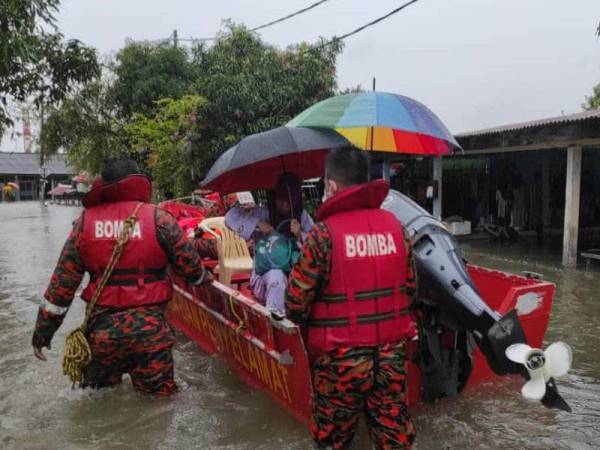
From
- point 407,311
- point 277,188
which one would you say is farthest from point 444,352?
point 277,188

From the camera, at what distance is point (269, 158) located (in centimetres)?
453

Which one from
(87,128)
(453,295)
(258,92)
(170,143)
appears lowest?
(453,295)

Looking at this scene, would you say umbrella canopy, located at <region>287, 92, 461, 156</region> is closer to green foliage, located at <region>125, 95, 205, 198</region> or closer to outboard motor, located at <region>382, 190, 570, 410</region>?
outboard motor, located at <region>382, 190, 570, 410</region>

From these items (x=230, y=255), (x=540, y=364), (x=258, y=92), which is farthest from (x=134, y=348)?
(x=258, y=92)

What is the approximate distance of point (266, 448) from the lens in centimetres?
386

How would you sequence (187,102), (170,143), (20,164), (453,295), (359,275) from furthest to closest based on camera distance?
(20,164), (170,143), (187,102), (453,295), (359,275)

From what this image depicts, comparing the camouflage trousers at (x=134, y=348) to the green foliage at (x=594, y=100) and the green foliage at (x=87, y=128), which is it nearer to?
the green foliage at (x=87, y=128)

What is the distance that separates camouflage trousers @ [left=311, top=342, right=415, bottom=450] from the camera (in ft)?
8.84

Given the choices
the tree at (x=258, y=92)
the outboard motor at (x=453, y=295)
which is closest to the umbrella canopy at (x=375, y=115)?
the outboard motor at (x=453, y=295)

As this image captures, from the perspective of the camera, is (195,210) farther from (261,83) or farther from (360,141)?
(360,141)

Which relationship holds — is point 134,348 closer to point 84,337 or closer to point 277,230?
point 84,337

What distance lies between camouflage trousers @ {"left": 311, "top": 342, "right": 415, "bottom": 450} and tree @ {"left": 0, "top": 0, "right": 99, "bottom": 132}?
5592 millimetres

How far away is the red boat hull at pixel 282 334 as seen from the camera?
145 inches

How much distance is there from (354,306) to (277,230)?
2.00m
